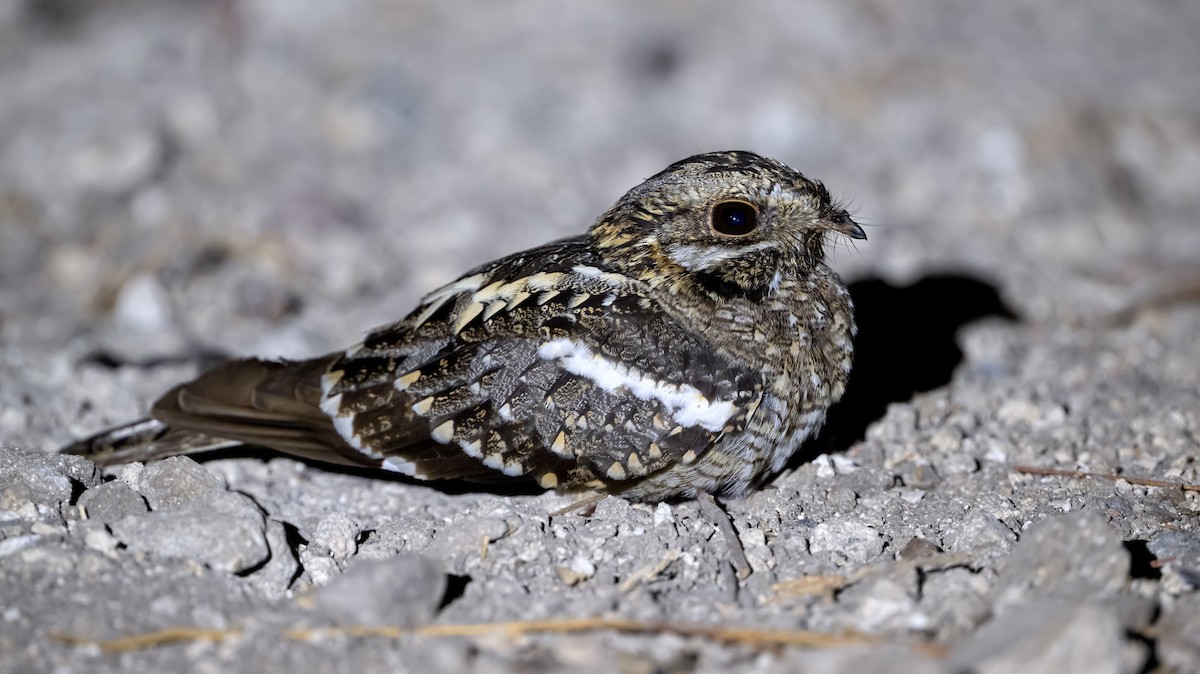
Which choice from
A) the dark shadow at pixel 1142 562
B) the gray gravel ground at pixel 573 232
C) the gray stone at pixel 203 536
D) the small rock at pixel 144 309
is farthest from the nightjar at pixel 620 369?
the small rock at pixel 144 309

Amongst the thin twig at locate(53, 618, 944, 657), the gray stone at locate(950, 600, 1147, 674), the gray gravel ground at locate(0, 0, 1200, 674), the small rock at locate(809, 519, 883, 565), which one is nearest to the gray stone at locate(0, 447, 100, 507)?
the gray gravel ground at locate(0, 0, 1200, 674)

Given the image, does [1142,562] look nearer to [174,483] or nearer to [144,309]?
[174,483]

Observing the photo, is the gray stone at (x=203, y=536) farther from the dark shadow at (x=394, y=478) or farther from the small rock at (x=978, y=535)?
the small rock at (x=978, y=535)

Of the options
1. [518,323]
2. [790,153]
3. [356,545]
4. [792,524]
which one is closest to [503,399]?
[518,323]

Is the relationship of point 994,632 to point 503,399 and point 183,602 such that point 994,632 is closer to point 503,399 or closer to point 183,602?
point 503,399

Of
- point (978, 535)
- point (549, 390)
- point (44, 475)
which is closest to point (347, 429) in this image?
point (549, 390)
